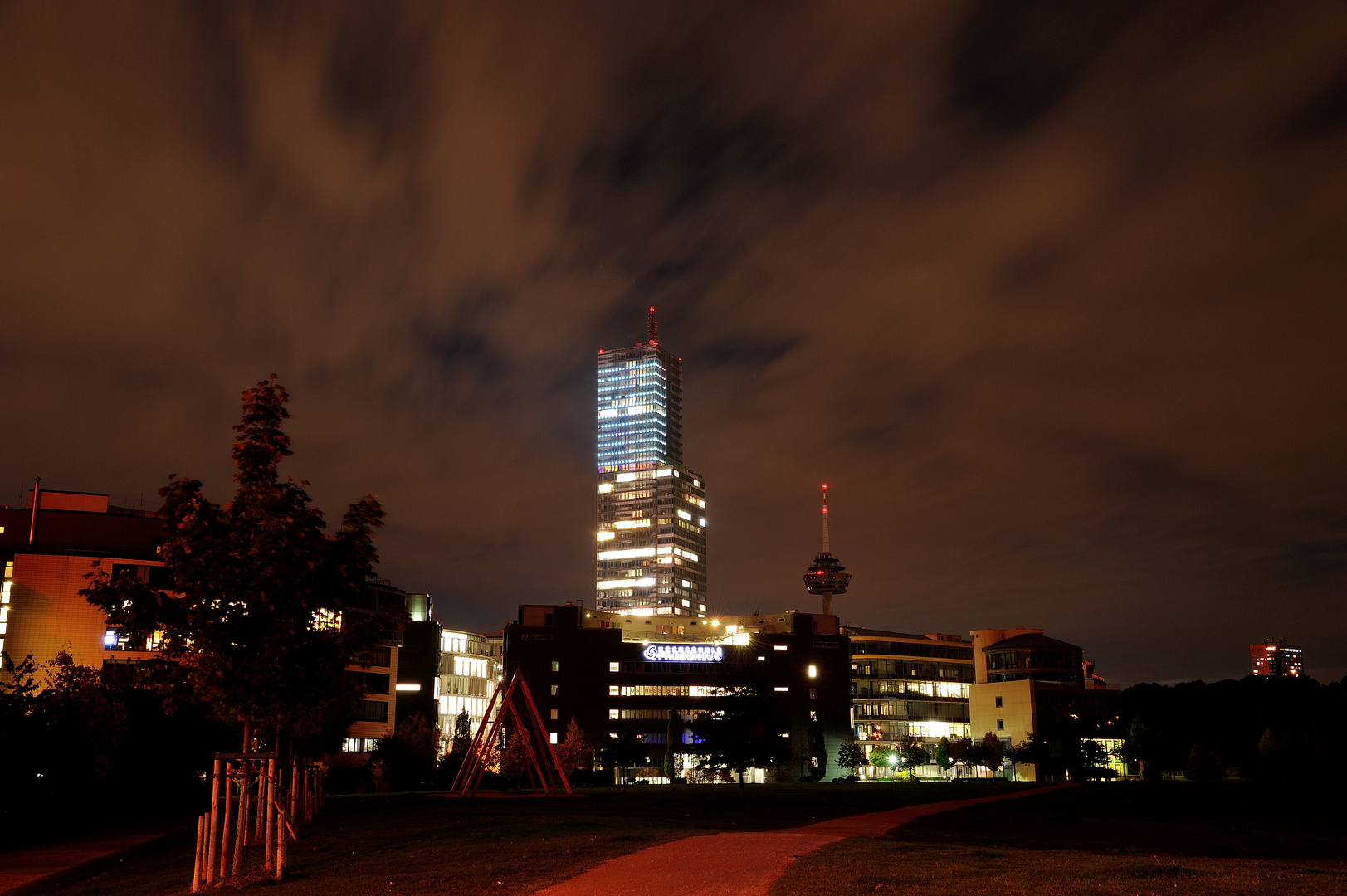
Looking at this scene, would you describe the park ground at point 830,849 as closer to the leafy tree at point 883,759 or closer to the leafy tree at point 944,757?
the leafy tree at point 944,757

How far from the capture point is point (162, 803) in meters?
63.1

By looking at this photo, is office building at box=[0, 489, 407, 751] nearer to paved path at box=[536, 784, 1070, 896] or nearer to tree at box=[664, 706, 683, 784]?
tree at box=[664, 706, 683, 784]

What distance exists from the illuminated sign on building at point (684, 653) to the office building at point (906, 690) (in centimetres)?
3460

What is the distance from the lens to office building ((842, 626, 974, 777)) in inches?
7180

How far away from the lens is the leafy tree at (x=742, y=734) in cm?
7731

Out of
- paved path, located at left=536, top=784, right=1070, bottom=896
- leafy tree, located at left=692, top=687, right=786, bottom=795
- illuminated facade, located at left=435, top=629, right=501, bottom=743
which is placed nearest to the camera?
paved path, located at left=536, top=784, right=1070, bottom=896

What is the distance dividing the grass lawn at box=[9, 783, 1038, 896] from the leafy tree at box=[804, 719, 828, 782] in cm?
8751

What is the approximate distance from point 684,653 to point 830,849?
433 feet

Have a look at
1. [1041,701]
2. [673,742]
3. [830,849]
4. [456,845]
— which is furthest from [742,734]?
[1041,701]

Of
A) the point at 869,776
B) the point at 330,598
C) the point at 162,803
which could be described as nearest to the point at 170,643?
the point at 330,598

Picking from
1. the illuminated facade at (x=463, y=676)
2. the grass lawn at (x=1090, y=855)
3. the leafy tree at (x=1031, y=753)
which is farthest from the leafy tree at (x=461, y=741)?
the leafy tree at (x=1031, y=753)

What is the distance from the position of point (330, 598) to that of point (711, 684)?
437ft

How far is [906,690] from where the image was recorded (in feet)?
613

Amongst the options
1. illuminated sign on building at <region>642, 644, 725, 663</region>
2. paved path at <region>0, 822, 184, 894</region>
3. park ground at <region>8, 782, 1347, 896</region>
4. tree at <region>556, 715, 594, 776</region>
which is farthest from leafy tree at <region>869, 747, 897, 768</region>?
paved path at <region>0, 822, 184, 894</region>
